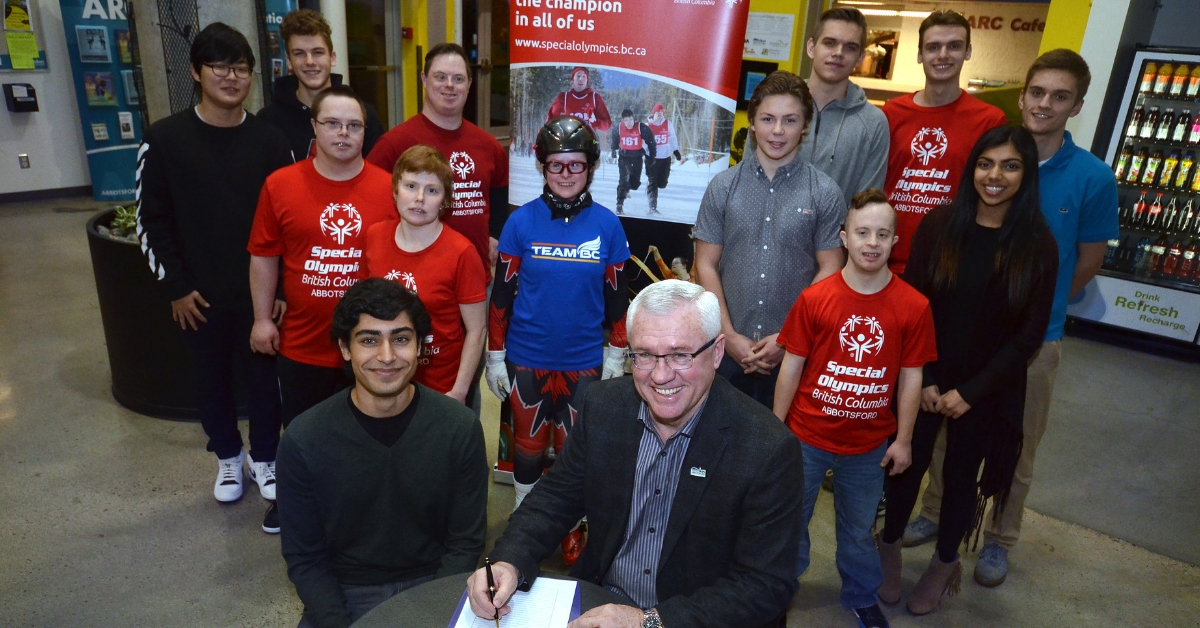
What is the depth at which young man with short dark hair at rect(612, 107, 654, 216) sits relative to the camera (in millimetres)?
3869

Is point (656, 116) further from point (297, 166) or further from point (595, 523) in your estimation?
point (595, 523)

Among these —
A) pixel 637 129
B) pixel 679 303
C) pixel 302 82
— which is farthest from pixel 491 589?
pixel 637 129

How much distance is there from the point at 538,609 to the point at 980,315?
1.75m

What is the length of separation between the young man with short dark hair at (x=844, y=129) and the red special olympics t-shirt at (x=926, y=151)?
149 millimetres

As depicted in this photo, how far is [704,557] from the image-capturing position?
177cm

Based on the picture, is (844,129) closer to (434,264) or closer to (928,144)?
(928,144)

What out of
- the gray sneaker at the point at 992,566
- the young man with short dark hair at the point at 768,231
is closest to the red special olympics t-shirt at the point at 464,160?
the young man with short dark hair at the point at 768,231

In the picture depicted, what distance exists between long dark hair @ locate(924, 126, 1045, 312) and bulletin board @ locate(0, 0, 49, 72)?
28.4ft

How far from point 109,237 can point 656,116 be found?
274cm

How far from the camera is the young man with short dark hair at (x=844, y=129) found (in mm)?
2955

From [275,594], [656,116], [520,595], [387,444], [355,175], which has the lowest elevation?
[275,594]

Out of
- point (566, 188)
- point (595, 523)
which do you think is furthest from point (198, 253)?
point (595, 523)

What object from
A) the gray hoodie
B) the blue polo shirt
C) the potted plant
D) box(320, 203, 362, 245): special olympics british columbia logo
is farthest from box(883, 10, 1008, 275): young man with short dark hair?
the potted plant

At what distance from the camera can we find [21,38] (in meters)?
7.50
